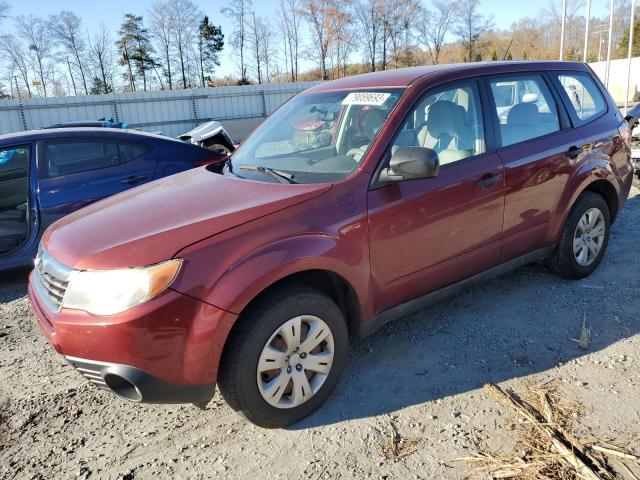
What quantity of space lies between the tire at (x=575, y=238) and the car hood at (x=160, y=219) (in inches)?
93.0

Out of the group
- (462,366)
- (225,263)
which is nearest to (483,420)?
(462,366)

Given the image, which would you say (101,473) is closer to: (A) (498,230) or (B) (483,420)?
(B) (483,420)

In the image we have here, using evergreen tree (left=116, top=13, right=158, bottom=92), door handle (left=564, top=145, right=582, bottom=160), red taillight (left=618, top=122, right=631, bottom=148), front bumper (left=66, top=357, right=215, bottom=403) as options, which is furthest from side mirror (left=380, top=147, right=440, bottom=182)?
evergreen tree (left=116, top=13, right=158, bottom=92)

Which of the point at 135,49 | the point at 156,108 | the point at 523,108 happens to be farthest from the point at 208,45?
the point at 523,108

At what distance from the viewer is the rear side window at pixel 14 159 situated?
492 centimetres

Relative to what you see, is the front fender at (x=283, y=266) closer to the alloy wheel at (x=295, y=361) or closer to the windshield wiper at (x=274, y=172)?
the alloy wheel at (x=295, y=361)

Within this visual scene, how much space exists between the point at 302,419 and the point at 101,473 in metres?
1.01

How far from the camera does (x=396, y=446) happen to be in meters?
2.53

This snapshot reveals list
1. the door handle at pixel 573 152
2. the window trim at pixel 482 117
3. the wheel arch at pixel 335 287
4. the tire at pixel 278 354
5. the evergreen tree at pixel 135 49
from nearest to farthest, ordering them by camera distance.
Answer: the tire at pixel 278 354 → the wheel arch at pixel 335 287 → the window trim at pixel 482 117 → the door handle at pixel 573 152 → the evergreen tree at pixel 135 49

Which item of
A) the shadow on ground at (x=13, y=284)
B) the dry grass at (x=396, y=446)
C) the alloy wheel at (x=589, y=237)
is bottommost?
the dry grass at (x=396, y=446)

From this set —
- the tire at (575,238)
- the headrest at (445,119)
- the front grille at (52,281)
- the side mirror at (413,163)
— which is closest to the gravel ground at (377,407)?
the tire at (575,238)

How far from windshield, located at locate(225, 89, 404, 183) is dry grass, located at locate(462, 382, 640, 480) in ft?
5.26

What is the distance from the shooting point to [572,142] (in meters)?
3.98

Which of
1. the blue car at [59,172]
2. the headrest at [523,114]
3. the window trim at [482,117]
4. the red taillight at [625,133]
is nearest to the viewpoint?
the window trim at [482,117]
